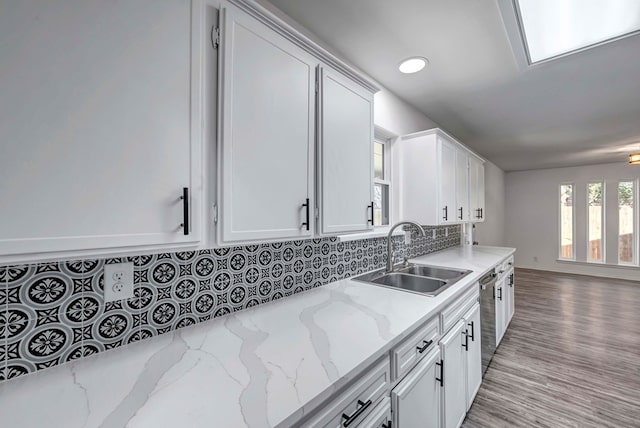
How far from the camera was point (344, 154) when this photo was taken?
4.78ft

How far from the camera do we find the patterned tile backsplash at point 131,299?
80cm

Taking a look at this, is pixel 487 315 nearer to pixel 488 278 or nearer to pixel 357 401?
pixel 488 278

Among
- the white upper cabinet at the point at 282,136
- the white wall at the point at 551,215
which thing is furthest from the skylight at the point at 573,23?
the white wall at the point at 551,215

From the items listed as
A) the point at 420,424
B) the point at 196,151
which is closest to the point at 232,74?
the point at 196,151

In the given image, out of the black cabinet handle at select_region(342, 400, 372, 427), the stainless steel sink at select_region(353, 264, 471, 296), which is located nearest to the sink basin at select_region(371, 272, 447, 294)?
the stainless steel sink at select_region(353, 264, 471, 296)

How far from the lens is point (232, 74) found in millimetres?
971

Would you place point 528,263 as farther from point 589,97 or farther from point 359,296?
point 359,296

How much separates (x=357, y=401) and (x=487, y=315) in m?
1.98

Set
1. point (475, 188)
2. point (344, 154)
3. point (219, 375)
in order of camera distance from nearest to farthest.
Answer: point (219, 375) → point (344, 154) → point (475, 188)

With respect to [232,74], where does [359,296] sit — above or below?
below

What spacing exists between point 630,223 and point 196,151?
27.7 feet

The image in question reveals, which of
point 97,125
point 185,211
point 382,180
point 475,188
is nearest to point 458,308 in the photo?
point 382,180

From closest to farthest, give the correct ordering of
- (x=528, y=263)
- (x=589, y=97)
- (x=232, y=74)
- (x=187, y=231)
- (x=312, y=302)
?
1. (x=187, y=231)
2. (x=232, y=74)
3. (x=312, y=302)
4. (x=589, y=97)
5. (x=528, y=263)

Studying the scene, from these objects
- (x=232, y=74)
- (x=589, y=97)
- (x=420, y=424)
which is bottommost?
(x=420, y=424)
